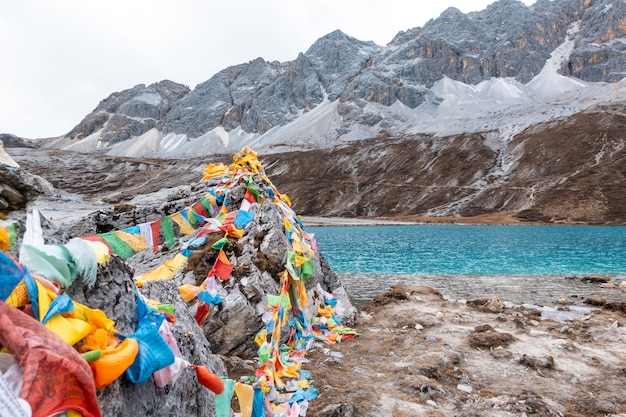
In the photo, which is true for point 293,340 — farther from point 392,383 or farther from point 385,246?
point 385,246

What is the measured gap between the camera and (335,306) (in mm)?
14102

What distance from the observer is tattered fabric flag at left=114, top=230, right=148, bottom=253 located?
24.0 feet

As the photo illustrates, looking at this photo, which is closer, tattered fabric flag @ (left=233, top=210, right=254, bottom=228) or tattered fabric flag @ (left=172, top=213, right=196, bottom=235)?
Answer: tattered fabric flag @ (left=172, top=213, right=196, bottom=235)

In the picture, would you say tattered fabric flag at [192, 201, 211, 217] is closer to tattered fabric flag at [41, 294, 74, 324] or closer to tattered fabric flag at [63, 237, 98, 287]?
tattered fabric flag at [63, 237, 98, 287]

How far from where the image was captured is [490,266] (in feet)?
98.1

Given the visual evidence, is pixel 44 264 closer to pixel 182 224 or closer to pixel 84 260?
pixel 84 260

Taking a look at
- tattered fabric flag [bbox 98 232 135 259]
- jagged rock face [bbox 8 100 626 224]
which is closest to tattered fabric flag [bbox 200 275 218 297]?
tattered fabric flag [bbox 98 232 135 259]

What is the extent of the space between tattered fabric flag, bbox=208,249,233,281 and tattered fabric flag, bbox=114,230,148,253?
7.56ft

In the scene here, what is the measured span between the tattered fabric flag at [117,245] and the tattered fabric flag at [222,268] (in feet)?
9.50

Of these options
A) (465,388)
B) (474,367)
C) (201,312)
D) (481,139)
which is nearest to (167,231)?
(201,312)

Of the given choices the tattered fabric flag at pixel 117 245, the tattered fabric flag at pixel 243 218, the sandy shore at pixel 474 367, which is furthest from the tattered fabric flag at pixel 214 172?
the tattered fabric flag at pixel 117 245

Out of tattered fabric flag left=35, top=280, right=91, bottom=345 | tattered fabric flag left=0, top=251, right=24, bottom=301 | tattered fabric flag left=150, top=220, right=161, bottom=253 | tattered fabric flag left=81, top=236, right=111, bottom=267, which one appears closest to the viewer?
tattered fabric flag left=0, top=251, right=24, bottom=301

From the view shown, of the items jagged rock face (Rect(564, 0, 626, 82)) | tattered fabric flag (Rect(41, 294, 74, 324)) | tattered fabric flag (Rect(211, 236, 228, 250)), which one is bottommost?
tattered fabric flag (Rect(211, 236, 228, 250))

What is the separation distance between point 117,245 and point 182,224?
4292 millimetres
